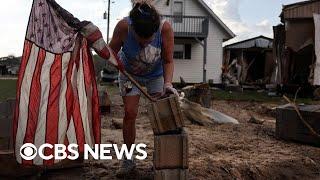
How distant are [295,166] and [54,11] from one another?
3.19m

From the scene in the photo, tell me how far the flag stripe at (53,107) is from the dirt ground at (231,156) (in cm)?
64

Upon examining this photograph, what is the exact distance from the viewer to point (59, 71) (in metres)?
4.21

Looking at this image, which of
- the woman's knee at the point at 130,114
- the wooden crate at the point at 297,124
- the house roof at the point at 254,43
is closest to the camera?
the woman's knee at the point at 130,114

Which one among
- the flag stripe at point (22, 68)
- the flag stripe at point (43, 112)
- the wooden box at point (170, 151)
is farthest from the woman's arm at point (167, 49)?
the flag stripe at point (22, 68)

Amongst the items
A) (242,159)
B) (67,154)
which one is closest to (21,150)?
(67,154)

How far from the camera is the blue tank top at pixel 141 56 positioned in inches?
184

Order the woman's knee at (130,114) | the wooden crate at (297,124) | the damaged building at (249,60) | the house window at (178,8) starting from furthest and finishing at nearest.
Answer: the damaged building at (249,60) → the house window at (178,8) → the wooden crate at (297,124) → the woman's knee at (130,114)

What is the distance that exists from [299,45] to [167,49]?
530 inches

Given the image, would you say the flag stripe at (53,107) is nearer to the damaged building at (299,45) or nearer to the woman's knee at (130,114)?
the woman's knee at (130,114)

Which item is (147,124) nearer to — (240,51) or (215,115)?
(215,115)

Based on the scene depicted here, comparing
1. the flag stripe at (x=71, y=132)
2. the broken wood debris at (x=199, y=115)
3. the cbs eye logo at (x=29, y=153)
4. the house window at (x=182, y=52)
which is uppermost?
the house window at (x=182, y=52)

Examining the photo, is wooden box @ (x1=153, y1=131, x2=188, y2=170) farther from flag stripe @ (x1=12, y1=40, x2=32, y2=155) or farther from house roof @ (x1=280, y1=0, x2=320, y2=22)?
house roof @ (x1=280, y1=0, x2=320, y2=22)

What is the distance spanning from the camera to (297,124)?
24.4 ft

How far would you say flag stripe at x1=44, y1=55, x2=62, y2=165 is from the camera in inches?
163
